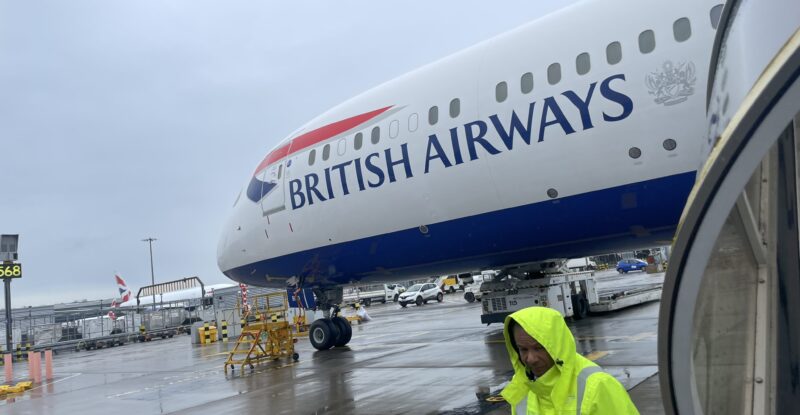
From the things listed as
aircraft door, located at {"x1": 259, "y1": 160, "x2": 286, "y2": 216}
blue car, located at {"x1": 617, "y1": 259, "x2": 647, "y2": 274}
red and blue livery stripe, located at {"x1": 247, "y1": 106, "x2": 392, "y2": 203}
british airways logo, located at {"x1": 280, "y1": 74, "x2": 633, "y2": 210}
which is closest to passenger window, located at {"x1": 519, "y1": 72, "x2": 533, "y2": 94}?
british airways logo, located at {"x1": 280, "y1": 74, "x2": 633, "y2": 210}

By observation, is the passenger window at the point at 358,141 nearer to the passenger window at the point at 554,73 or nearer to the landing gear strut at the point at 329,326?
the passenger window at the point at 554,73

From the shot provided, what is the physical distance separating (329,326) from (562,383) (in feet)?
43.6

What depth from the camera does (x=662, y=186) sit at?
7762 mm

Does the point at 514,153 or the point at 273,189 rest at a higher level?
the point at 273,189

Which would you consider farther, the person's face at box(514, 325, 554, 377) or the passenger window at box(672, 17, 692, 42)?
the passenger window at box(672, 17, 692, 42)

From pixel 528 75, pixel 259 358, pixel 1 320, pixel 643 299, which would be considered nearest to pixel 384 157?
pixel 528 75

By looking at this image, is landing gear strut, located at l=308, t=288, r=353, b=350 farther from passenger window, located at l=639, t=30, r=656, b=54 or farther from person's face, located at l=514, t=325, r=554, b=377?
person's face, located at l=514, t=325, r=554, b=377

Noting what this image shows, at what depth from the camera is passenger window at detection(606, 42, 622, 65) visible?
7.86 meters

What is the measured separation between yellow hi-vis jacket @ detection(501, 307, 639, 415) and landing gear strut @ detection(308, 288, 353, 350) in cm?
1237

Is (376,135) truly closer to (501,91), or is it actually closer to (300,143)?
(300,143)

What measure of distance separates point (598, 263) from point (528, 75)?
66140mm

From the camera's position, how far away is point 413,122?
33.8 ft

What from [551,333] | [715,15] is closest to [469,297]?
[715,15]

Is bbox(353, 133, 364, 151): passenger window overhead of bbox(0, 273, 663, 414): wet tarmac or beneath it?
overhead
